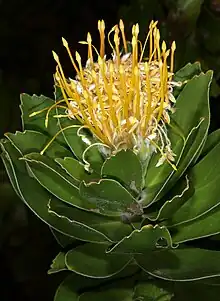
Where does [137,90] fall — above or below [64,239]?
above

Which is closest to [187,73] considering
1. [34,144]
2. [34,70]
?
[34,144]

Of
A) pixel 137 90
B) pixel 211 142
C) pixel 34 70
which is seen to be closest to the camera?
pixel 137 90

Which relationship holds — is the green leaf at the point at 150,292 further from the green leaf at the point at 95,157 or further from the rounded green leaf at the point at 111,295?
the green leaf at the point at 95,157

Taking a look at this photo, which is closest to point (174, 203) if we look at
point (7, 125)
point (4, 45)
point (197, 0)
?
point (197, 0)

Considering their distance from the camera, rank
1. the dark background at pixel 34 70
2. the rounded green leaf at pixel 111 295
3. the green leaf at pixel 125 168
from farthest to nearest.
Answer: the dark background at pixel 34 70 → the rounded green leaf at pixel 111 295 → the green leaf at pixel 125 168

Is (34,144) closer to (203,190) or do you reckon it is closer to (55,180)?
(55,180)

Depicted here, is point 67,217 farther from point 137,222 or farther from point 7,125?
point 7,125

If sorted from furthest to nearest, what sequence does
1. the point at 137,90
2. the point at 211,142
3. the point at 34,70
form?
1. the point at 34,70
2. the point at 211,142
3. the point at 137,90

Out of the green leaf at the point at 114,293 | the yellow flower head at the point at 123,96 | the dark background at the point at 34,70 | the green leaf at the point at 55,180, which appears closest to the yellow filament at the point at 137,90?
the yellow flower head at the point at 123,96

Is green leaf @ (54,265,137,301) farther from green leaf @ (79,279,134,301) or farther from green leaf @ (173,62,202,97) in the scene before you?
green leaf @ (173,62,202,97)
